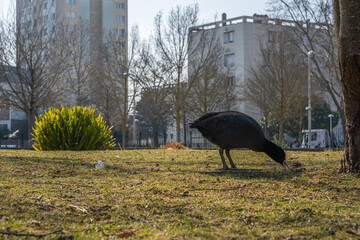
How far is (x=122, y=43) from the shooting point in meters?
37.8

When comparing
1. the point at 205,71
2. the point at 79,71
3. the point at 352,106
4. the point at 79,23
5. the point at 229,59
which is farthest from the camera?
the point at 229,59

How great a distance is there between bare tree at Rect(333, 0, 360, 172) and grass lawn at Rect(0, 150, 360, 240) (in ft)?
1.38

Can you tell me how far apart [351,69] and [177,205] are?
10.9ft

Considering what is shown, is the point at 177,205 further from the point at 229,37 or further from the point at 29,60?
the point at 229,37

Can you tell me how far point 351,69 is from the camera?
593 cm

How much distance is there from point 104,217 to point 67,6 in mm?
77794

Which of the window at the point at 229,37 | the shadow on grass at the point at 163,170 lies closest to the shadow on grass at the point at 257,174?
the shadow on grass at the point at 163,170

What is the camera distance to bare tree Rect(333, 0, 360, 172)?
5.84 m

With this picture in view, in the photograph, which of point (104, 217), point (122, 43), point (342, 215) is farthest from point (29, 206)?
point (122, 43)

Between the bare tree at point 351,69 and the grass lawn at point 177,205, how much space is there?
421 millimetres

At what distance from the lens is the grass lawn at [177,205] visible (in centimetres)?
310

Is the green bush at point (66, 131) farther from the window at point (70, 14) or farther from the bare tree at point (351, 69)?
the window at point (70, 14)

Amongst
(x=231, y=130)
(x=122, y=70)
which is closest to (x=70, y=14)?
(x=122, y=70)

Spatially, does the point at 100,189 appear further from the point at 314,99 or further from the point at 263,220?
the point at 314,99
